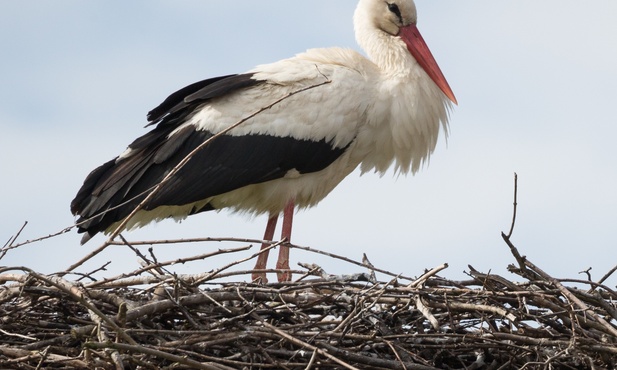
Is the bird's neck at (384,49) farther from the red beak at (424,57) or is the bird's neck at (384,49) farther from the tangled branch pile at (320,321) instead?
the tangled branch pile at (320,321)

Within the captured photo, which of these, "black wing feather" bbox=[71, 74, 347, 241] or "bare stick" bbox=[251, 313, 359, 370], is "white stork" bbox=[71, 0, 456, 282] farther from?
"bare stick" bbox=[251, 313, 359, 370]

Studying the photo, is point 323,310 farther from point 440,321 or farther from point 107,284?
point 107,284

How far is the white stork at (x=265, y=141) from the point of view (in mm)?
7457

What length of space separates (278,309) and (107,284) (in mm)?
788

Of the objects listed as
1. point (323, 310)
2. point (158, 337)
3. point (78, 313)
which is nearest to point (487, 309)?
point (323, 310)

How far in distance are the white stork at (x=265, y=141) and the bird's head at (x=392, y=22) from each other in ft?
1.50

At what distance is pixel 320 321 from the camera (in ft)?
18.6

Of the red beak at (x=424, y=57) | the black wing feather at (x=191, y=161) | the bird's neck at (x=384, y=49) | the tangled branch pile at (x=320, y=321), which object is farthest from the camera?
the red beak at (x=424, y=57)

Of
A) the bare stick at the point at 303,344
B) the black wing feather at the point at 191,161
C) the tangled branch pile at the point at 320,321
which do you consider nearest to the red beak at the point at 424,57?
the black wing feather at the point at 191,161

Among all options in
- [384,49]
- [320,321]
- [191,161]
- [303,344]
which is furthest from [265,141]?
[303,344]

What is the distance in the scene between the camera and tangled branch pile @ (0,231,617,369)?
535 cm

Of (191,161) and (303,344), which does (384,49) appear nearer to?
(191,161)

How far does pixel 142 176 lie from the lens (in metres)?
7.43

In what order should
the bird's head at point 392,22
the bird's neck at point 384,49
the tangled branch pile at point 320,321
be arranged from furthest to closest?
1. the bird's head at point 392,22
2. the bird's neck at point 384,49
3. the tangled branch pile at point 320,321
